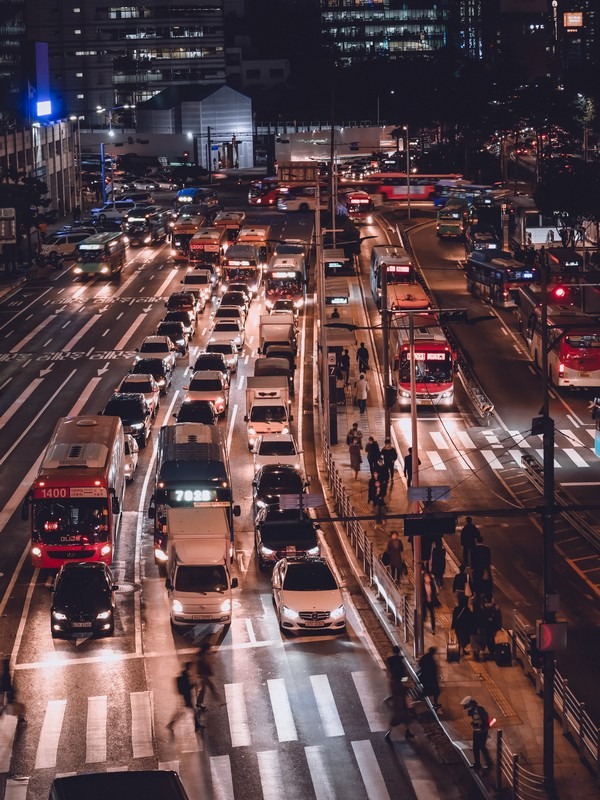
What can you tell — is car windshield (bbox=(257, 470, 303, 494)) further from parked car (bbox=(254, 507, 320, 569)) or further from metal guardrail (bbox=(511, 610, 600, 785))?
metal guardrail (bbox=(511, 610, 600, 785))

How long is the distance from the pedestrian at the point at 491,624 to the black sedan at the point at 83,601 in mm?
9324

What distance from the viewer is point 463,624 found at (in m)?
34.4

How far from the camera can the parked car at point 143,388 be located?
6019 cm

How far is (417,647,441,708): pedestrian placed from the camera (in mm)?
31312

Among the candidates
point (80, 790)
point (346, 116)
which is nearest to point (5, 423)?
point (80, 790)

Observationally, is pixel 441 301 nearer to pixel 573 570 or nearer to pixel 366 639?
pixel 573 570

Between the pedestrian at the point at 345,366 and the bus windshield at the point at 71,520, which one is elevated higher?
the pedestrian at the point at 345,366

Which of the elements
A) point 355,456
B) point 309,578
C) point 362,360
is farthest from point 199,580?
point 362,360

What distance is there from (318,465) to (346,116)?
149m

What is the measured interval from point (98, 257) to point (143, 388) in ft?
116

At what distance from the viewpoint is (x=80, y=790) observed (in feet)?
67.8

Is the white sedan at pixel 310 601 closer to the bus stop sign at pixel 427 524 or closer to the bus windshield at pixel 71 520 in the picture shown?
the bus windshield at pixel 71 520

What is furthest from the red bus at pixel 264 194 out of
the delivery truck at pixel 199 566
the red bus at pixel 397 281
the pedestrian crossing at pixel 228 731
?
the pedestrian crossing at pixel 228 731

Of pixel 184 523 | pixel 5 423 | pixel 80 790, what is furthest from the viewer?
pixel 5 423
